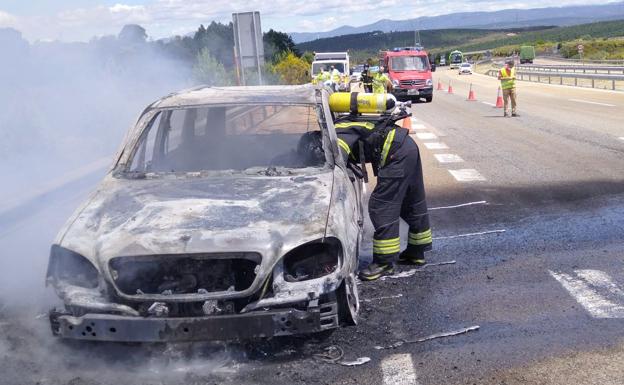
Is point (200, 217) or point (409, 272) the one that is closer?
point (200, 217)

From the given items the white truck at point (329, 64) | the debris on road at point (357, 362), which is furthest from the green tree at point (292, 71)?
the debris on road at point (357, 362)

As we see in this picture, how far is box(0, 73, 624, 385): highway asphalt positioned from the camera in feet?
12.8

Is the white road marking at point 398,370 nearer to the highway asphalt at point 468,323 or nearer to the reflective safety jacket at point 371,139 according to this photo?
the highway asphalt at point 468,323

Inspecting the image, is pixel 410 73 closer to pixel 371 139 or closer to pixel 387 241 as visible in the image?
pixel 371 139

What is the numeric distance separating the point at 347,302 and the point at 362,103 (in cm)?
199

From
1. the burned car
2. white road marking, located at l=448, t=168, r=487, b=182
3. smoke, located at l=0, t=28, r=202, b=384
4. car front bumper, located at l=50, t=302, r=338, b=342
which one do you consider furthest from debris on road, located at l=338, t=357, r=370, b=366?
white road marking, located at l=448, t=168, r=487, b=182

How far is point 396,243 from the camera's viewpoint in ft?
18.3

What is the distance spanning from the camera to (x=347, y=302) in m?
4.18

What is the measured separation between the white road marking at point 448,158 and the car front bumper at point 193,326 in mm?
8634

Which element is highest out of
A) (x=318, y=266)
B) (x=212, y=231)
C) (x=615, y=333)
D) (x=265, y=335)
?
(x=212, y=231)

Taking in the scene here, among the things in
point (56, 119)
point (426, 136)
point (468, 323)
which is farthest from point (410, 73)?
point (468, 323)

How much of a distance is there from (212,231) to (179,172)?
1335 mm

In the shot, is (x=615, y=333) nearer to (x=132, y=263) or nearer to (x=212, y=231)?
(x=212, y=231)

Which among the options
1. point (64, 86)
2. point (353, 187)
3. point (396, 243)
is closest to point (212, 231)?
point (353, 187)
